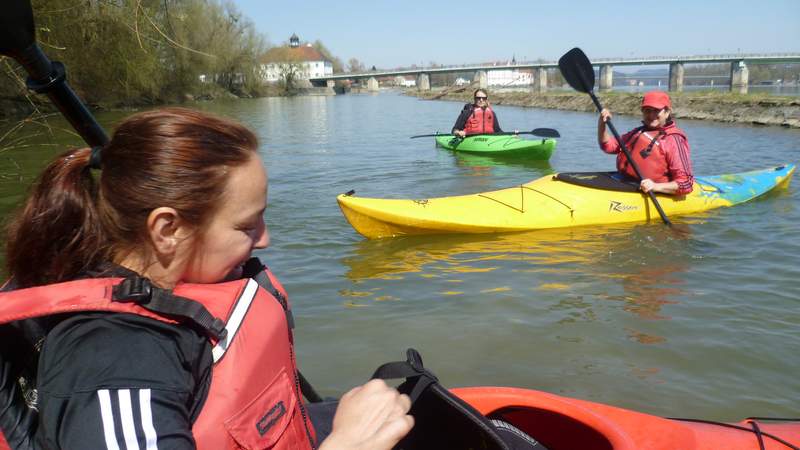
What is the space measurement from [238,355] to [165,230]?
0.91 ft

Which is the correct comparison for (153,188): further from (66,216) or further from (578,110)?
(578,110)

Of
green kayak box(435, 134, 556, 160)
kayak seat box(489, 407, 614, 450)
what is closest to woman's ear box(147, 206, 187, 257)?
kayak seat box(489, 407, 614, 450)

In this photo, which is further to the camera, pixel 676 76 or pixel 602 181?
pixel 676 76

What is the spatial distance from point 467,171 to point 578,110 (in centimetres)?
2172

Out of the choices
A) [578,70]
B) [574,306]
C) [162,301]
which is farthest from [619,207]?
[162,301]

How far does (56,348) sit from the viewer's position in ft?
3.22

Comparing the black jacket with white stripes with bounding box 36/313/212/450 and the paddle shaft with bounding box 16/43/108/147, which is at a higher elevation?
the paddle shaft with bounding box 16/43/108/147

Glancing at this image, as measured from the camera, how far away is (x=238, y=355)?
3.85 feet

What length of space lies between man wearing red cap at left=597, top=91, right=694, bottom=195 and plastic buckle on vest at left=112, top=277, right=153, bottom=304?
5668 millimetres

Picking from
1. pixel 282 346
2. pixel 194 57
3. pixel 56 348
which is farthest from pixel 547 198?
pixel 194 57

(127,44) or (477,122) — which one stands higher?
(127,44)

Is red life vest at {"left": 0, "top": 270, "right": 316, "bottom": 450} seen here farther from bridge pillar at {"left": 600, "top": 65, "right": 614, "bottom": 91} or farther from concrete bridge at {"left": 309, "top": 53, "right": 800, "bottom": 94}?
bridge pillar at {"left": 600, "top": 65, "right": 614, "bottom": 91}

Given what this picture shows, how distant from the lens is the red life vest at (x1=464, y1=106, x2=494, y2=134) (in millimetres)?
11820

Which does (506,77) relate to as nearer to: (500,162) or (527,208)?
(500,162)
